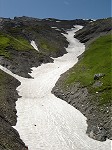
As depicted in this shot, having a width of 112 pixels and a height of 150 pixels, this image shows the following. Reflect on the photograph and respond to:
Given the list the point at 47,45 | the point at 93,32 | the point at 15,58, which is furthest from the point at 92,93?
the point at 93,32

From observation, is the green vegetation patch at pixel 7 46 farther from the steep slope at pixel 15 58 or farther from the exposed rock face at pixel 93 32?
→ the exposed rock face at pixel 93 32

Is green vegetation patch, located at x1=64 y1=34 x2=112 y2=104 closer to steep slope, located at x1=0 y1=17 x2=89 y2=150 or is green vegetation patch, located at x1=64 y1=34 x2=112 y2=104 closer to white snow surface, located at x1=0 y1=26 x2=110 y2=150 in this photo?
white snow surface, located at x1=0 y1=26 x2=110 y2=150

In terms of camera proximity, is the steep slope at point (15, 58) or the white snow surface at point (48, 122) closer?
the steep slope at point (15, 58)

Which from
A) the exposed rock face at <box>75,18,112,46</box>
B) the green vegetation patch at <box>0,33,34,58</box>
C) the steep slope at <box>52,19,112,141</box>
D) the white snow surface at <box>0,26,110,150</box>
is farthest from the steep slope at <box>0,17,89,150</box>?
the exposed rock face at <box>75,18,112,46</box>

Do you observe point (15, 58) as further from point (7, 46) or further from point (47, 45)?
point (47, 45)

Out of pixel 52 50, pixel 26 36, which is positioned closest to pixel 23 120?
pixel 52 50

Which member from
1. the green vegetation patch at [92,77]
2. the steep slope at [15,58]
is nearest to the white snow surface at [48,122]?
the steep slope at [15,58]

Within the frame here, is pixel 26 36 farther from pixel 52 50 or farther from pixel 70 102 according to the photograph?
pixel 70 102

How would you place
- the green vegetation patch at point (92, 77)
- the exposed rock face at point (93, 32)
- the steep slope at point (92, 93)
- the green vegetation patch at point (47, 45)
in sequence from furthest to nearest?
the exposed rock face at point (93, 32) → the green vegetation patch at point (47, 45) → the green vegetation patch at point (92, 77) → the steep slope at point (92, 93)
